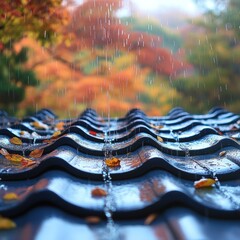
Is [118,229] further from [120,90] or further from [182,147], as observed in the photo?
[120,90]

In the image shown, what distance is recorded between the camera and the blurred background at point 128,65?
15.3m

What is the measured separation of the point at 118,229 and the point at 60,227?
0.21 meters

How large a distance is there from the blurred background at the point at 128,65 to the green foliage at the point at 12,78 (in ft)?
1.59

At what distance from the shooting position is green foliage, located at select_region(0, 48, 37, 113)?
12.7 m

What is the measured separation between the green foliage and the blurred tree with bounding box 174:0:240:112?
6139 millimetres

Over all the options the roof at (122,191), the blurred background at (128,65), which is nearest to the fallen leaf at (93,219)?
the roof at (122,191)

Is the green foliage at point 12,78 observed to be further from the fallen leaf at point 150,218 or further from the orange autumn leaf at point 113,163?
the fallen leaf at point 150,218

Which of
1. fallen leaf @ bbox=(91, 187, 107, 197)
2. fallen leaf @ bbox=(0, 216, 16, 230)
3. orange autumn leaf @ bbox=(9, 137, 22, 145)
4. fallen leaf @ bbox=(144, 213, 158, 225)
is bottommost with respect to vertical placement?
fallen leaf @ bbox=(0, 216, 16, 230)

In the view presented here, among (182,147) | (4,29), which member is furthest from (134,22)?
(182,147)

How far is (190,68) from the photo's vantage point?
17078mm

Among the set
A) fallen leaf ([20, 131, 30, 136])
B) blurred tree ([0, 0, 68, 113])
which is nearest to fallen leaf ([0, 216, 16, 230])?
fallen leaf ([20, 131, 30, 136])

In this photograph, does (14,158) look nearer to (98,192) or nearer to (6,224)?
(98,192)

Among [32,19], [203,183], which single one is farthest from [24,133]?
[32,19]

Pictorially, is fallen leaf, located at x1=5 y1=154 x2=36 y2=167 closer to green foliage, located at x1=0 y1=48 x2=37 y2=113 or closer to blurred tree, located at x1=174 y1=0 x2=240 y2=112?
green foliage, located at x1=0 y1=48 x2=37 y2=113
